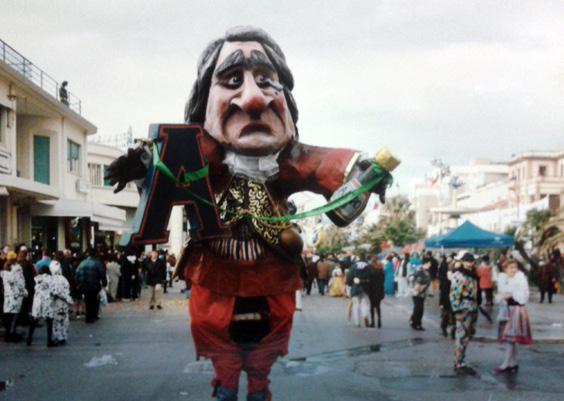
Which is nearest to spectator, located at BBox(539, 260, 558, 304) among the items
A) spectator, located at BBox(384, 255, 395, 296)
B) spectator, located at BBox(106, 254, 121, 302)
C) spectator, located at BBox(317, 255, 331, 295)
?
spectator, located at BBox(384, 255, 395, 296)

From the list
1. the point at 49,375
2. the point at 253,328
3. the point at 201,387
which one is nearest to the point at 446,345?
the point at 201,387

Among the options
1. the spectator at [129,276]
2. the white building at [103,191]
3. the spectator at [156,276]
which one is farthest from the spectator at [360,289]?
the white building at [103,191]

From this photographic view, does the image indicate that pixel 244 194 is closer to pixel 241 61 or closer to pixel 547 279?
pixel 241 61

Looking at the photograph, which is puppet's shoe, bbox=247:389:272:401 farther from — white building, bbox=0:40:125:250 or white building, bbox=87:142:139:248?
white building, bbox=87:142:139:248

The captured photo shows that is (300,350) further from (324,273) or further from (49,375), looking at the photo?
(324,273)

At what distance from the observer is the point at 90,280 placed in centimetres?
1480

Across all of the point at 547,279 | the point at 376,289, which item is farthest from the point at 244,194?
the point at 547,279

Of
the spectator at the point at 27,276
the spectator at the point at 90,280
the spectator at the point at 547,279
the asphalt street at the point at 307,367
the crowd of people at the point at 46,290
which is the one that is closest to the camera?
the asphalt street at the point at 307,367

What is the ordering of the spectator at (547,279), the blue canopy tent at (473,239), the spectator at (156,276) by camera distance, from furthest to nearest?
the spectator at (547,279)
the blue canopy tent at (473,239)
the spectator at (156,276)

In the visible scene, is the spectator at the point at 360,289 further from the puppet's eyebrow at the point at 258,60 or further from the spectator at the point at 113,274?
the puppet's eyebrow at the point at 258,60

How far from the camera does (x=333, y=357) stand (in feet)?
34.4

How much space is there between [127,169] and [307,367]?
5.91 m

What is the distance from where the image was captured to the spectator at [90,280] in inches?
583

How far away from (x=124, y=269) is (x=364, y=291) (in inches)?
315
